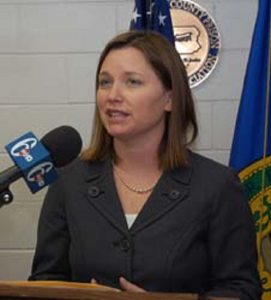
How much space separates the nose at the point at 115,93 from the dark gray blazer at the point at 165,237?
8.0 inches

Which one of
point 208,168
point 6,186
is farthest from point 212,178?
point 6,186

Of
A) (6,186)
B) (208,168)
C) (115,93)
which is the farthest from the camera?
(208,168)

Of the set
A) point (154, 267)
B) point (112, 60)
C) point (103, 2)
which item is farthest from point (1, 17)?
point (154, 267)

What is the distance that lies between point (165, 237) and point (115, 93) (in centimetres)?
33

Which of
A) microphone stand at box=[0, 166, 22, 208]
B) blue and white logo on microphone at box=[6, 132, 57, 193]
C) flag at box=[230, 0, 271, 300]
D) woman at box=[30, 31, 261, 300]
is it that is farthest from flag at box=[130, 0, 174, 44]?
microphone stand at box=[0, 166, 22, 208]

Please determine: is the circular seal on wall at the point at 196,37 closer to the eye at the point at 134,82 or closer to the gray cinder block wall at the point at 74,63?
the gray cinder block wall at the point at 74,63

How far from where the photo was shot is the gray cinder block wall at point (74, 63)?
7.04 feet

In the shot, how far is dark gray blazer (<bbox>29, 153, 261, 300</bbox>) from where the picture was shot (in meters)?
1.27

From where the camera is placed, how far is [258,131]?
6.16ft

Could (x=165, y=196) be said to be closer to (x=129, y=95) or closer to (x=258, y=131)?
(x=129, y=95)

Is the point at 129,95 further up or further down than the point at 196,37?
further down

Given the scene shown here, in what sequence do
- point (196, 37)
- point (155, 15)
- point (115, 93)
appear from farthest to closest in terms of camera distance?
point (196, 37) < point (155, 15) < point (115, 93)

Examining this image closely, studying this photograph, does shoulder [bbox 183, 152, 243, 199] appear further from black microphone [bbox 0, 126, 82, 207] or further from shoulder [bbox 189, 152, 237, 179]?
black microphone [bbox 0, 126, 82, 207]

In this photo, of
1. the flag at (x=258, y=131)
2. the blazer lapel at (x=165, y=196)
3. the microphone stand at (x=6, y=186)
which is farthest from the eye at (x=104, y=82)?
the flag at (x=258, y=131)
